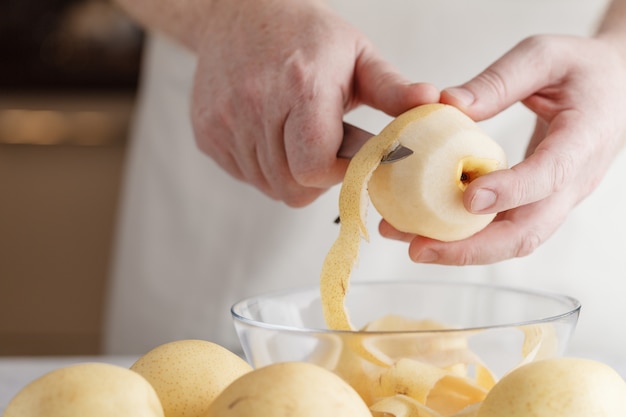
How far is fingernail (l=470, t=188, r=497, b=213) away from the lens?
0.58m

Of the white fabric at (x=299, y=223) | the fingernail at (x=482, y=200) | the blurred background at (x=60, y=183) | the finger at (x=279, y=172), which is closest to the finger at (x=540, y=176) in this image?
the fingernail at (x=482, y=200)

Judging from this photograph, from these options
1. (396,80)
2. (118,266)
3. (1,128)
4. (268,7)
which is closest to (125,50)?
(1,128)

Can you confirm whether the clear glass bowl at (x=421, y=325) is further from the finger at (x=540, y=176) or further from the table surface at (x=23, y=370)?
the table surface at (x=23, y=370)

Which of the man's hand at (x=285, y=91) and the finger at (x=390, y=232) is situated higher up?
the man's hand at (x=285, y=91)

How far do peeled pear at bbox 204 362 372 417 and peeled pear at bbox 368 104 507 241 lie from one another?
0.21 m

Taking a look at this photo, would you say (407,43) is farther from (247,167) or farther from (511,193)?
(511,193)

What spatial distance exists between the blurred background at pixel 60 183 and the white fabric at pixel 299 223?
4.45 feet

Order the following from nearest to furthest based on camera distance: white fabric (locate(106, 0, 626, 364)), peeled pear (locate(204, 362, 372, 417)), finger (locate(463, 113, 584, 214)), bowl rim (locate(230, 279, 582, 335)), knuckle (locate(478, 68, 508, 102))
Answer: peeled pear (locate(204, 362, 372, 417)) < bowl rim (locate(230, 279, 582, 335)) < finger (locate(463, 113, 584, 214)) < knuckle (locate(478, 68, 508, 102)) < white fabric (locate(106, 0, 626, 364))

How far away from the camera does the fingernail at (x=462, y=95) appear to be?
2.19 ft

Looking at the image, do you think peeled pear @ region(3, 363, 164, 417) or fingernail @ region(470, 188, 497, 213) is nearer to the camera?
peeled pear @ region(3, 363, 164, 417)

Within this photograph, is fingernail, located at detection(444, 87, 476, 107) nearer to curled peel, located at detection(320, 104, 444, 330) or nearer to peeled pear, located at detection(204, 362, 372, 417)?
curled peel, located at detection(320, 104, 444, 330)

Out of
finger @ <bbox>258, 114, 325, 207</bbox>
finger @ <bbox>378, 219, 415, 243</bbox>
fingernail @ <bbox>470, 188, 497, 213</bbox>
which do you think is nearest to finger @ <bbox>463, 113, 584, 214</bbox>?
fingernail @ <bbox>470, 188, 497, 213</bbox>

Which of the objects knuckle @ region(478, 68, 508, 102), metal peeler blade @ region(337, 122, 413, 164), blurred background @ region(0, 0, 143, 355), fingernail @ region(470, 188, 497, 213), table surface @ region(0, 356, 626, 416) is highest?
knuckle @ region(478, 68, 508, 102)

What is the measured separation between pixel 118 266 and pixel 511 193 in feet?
2.96
